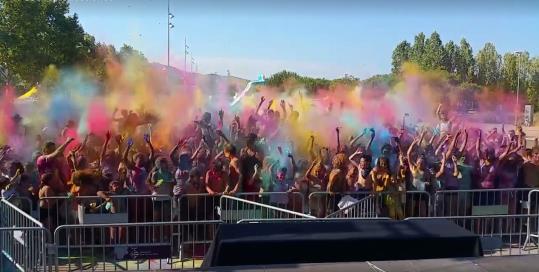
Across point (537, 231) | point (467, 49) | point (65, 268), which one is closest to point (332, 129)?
point (537, 231)

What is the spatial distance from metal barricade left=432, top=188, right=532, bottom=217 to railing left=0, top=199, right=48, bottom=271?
5318 millimetres

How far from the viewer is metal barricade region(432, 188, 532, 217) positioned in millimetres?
8461

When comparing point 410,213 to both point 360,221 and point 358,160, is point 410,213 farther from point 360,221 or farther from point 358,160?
point 360,221

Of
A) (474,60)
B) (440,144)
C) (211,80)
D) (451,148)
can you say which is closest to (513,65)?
(474,60)

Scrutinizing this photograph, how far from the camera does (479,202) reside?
8.66m

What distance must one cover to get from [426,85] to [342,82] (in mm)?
2987

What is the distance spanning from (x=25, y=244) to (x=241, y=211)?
109 inches

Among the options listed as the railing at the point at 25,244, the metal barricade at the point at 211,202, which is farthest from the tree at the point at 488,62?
the railing at the point at 25,244

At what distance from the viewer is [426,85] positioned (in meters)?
14.0

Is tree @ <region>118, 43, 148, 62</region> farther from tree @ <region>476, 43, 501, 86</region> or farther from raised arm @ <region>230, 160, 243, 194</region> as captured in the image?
tree @ <region>476, 43, 501, 86</region>

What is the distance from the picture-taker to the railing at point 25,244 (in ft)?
18.5

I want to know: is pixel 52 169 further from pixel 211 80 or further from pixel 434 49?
pixel 434 49

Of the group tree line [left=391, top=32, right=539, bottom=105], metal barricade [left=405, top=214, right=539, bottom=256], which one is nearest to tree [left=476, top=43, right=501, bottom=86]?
tree line [left=391, top=32, right=539, bottom=105]

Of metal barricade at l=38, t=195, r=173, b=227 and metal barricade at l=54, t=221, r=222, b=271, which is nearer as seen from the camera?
metal barricade at l=54, t=221, r=222, b=271
